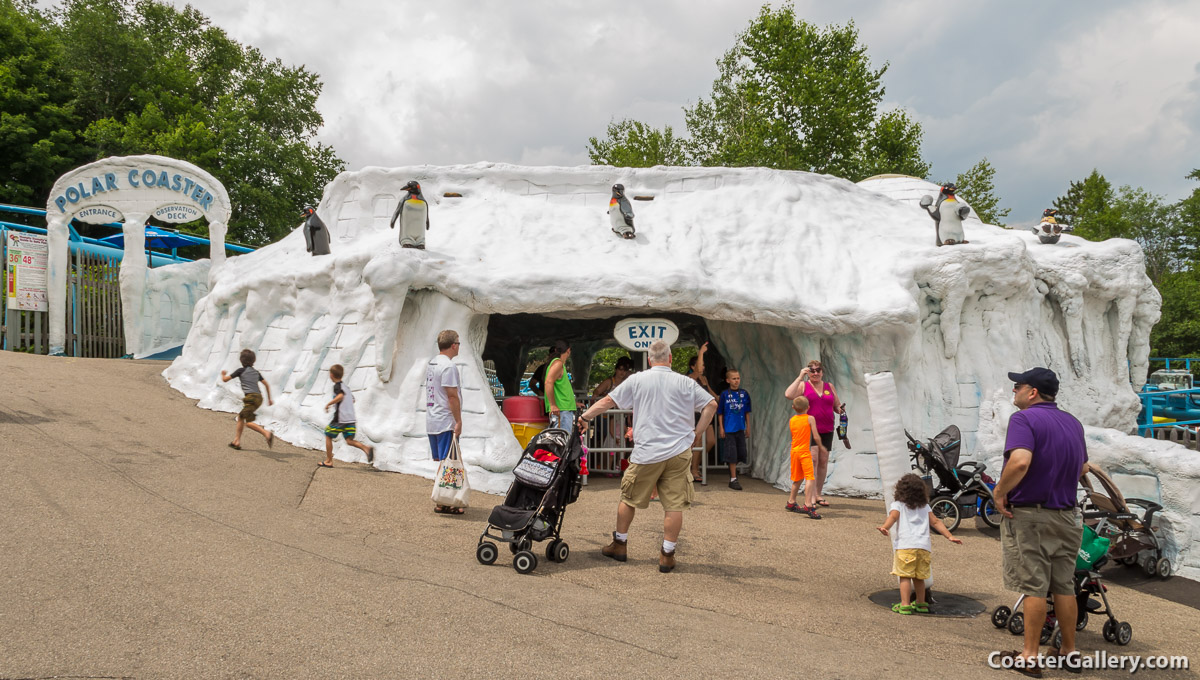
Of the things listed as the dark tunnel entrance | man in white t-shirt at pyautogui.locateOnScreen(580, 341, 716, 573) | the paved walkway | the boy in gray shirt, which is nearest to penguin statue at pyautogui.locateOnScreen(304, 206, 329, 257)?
the boy in gray shirt

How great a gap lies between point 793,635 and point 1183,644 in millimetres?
2456

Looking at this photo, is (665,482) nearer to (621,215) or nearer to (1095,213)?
(621,215)

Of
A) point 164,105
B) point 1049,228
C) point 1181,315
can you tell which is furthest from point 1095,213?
point 164,105

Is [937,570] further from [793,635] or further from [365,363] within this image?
[365,363]

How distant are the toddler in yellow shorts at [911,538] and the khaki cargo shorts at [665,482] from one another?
4.38 feet

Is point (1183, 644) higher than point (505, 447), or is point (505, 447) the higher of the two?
point (505, 447)

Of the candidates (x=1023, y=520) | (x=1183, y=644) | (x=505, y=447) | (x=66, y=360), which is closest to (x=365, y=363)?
(x=505, y=447)

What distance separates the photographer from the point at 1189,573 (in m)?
6.40

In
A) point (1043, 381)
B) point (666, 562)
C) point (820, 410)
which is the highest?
point (1043, 381)

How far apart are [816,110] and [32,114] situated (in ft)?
83.4

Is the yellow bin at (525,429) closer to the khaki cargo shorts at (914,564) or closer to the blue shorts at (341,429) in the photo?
the blue shorts at (341,429)

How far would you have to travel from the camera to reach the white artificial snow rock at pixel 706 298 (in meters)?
9.47

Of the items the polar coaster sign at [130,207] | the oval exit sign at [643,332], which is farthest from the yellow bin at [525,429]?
the polar coaster sign at [130,207]

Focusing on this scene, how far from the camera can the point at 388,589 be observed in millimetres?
Answer: 4520
